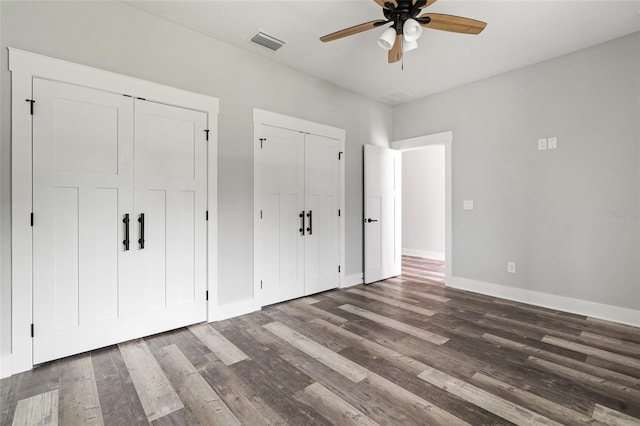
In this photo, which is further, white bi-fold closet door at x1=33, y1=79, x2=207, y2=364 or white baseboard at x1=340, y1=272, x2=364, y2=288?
white baseboard at x1=340, y1=272, x2=364, y2=288

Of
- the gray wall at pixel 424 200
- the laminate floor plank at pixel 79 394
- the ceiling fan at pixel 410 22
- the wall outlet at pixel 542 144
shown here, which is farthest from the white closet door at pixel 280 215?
the gray wall at pixel 424 200

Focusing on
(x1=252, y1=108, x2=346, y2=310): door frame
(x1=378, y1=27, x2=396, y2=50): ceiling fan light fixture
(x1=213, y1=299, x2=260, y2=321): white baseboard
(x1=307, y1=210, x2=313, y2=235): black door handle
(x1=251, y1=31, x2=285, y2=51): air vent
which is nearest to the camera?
(x1=378, y1=27, x2=396, y2=50): ceiling fan light fixture

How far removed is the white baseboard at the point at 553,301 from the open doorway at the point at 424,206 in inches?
81.3

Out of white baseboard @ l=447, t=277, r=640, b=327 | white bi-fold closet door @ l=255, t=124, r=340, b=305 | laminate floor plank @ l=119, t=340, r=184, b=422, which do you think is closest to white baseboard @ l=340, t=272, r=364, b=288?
white bi-fold closet door @ l=255, t=124, r=340, b=305

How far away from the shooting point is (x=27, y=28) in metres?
2.20

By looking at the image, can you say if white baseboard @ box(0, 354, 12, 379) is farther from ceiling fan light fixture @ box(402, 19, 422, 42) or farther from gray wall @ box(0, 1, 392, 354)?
ceiling fan light fixture @ box(402, 19, 422, 42)

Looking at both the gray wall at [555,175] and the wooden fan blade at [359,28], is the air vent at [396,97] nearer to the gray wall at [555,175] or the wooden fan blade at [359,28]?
the gray wall at [555,175]

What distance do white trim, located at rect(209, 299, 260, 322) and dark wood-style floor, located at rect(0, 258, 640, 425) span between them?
0.36 feet

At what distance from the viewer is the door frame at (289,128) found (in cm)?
342

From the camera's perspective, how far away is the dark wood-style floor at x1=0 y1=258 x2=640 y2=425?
1.73 m

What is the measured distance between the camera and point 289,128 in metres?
3.73

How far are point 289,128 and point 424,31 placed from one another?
181 cm

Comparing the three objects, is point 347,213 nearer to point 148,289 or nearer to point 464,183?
point 464,183

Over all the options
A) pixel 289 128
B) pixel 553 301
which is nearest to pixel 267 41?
pixel 289 128
